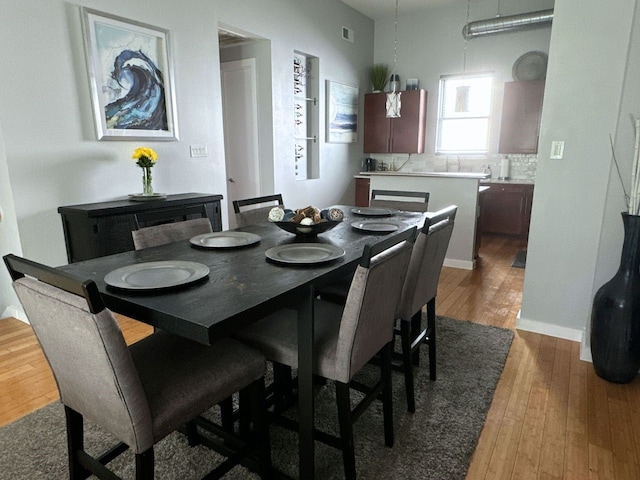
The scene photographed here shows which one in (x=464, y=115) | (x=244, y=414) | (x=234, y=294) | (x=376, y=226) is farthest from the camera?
(x=464, y=115)

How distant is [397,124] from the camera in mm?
6355

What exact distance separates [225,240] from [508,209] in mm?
4843

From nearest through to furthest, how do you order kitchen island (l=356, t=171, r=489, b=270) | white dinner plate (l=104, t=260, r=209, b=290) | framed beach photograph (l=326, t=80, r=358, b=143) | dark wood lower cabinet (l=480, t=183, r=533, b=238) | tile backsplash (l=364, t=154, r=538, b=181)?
white dinner plate (l=104, t=260, r=209, b=290), kitchen island (l=356, t=171, r=489, b=270), dark wood lower cabinet (l=480, t=183, r=533, b=238), framed beach photograph (l=326, t=80, r=358, b=143), tile backsplash (l=364, t=154, r=538, b=181)

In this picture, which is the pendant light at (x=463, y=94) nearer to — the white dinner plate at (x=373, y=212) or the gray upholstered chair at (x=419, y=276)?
the white dinner plate at (x=373, y=212)

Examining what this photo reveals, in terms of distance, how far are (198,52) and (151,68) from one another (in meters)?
0.56

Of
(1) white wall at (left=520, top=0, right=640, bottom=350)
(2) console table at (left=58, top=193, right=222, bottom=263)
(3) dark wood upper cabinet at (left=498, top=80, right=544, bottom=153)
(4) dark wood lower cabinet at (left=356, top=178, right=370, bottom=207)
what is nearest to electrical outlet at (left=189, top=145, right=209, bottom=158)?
(2) console table at (left=58, top=193, right=222, bottom=263)

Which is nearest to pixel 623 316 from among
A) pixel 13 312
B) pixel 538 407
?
pixel 538 407

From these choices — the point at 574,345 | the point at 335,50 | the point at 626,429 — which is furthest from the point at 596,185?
the point at 335,50

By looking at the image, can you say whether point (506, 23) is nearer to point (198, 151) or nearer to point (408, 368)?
point (198, 151)

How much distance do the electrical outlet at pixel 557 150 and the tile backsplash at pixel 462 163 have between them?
345 centimetres

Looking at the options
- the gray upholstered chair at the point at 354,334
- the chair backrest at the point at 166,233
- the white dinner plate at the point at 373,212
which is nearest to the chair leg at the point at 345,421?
the gray upholstered chair at the point at 354,334

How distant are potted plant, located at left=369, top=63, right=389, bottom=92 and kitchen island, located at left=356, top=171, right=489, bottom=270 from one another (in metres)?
2.53

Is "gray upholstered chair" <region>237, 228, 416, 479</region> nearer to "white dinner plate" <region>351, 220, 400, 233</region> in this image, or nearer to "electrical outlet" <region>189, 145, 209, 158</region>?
"white dinner plate" <region>351, 220, 400, 233</region>

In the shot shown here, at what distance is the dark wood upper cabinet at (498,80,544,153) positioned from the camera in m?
5.43
